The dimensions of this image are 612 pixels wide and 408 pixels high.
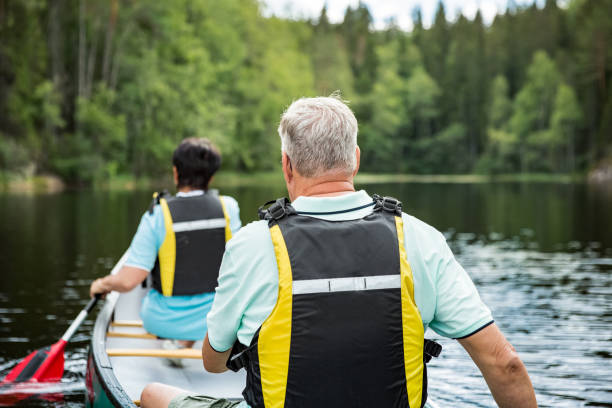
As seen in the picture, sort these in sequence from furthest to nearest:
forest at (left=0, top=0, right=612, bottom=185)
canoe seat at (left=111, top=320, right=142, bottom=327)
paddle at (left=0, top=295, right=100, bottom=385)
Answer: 1. forest at (left=0, top=0, right=612, bottom=185)
2. canoe seat at (left=111, top=320, right=142, bottom=327)
3. paddle at (left=0, top=295, right=100, bottom=385)

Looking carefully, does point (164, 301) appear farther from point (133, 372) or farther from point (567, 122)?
point (567, 122)

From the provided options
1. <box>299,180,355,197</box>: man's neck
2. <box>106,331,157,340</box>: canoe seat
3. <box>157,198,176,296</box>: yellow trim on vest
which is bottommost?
<box>106,331,157,340</box>: canoe seat

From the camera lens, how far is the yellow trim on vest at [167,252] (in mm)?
4152

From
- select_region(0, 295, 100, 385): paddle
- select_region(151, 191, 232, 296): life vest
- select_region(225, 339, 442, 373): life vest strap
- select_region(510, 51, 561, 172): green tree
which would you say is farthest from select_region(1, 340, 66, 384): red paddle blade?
select_region(510, 51, 561, 172): green tree

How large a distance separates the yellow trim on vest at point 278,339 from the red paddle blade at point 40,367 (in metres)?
3.61

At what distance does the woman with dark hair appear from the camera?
13.4 ft

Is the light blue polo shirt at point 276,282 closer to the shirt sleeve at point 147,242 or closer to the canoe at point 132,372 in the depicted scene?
the canoe at point 132,372

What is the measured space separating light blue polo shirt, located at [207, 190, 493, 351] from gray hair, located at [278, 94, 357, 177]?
96mm

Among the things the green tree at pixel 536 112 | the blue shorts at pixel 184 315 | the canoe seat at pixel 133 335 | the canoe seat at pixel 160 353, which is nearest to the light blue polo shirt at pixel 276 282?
the canoe seat at pixel 160 353

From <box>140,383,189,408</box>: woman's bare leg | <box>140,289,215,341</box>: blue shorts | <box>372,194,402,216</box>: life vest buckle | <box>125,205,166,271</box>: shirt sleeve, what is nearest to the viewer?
<box>372,194,402,216</box>: life vest buckle

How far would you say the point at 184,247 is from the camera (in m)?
4.20

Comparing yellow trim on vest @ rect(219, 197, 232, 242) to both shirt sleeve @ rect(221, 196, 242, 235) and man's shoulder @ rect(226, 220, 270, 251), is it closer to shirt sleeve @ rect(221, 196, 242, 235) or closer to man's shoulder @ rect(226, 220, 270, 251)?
shirt sleeve @ rect(221, 196, 242, 235)

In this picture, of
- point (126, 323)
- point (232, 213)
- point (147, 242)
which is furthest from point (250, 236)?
point (126, 323)

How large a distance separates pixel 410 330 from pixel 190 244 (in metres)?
2.47
